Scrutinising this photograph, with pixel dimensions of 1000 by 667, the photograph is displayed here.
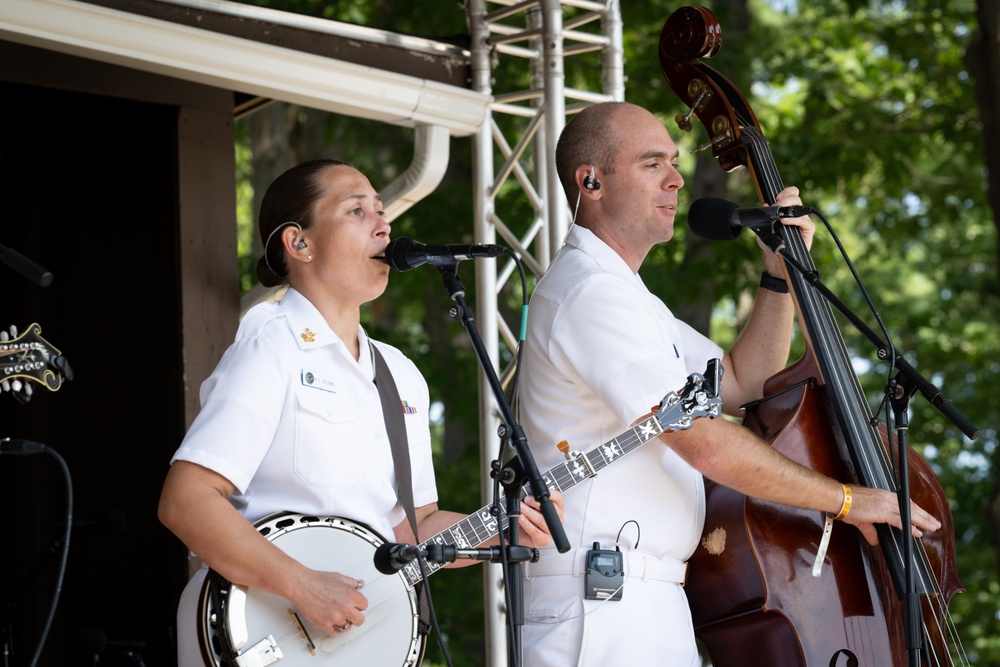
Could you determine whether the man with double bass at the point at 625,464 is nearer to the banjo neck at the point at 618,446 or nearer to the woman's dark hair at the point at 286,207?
the banjo neck at the point at 618,446

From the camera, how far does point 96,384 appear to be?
198 inches

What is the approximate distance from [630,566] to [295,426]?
0.86 meters

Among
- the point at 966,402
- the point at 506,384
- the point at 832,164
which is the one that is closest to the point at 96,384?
the point at 506,384

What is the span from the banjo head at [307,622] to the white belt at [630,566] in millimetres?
334

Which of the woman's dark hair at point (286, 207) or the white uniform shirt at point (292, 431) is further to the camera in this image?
the woman's dark hair at point (286, 207)

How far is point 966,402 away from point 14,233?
9000 millimetres

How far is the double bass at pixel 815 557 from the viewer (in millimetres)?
2869

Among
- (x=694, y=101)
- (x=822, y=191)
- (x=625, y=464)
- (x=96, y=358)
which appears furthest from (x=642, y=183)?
(x=822, y=191)

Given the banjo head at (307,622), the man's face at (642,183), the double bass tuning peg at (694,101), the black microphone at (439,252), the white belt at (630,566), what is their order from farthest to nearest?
the double bass tuning peg at (694,101)
the man's face at (642,183)
the white belt at (630,566)
the banjo head at (307,622)
the black microphone at (439,252)

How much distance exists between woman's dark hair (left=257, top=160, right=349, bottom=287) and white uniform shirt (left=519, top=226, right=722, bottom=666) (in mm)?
661

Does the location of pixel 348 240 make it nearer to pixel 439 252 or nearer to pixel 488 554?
pixel 439 252

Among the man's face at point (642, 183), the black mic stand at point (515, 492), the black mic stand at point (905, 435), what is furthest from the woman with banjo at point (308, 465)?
the black mic stand at point (905, 435)

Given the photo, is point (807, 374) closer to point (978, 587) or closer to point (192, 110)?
point (192, 110)

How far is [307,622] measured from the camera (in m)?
2.85
